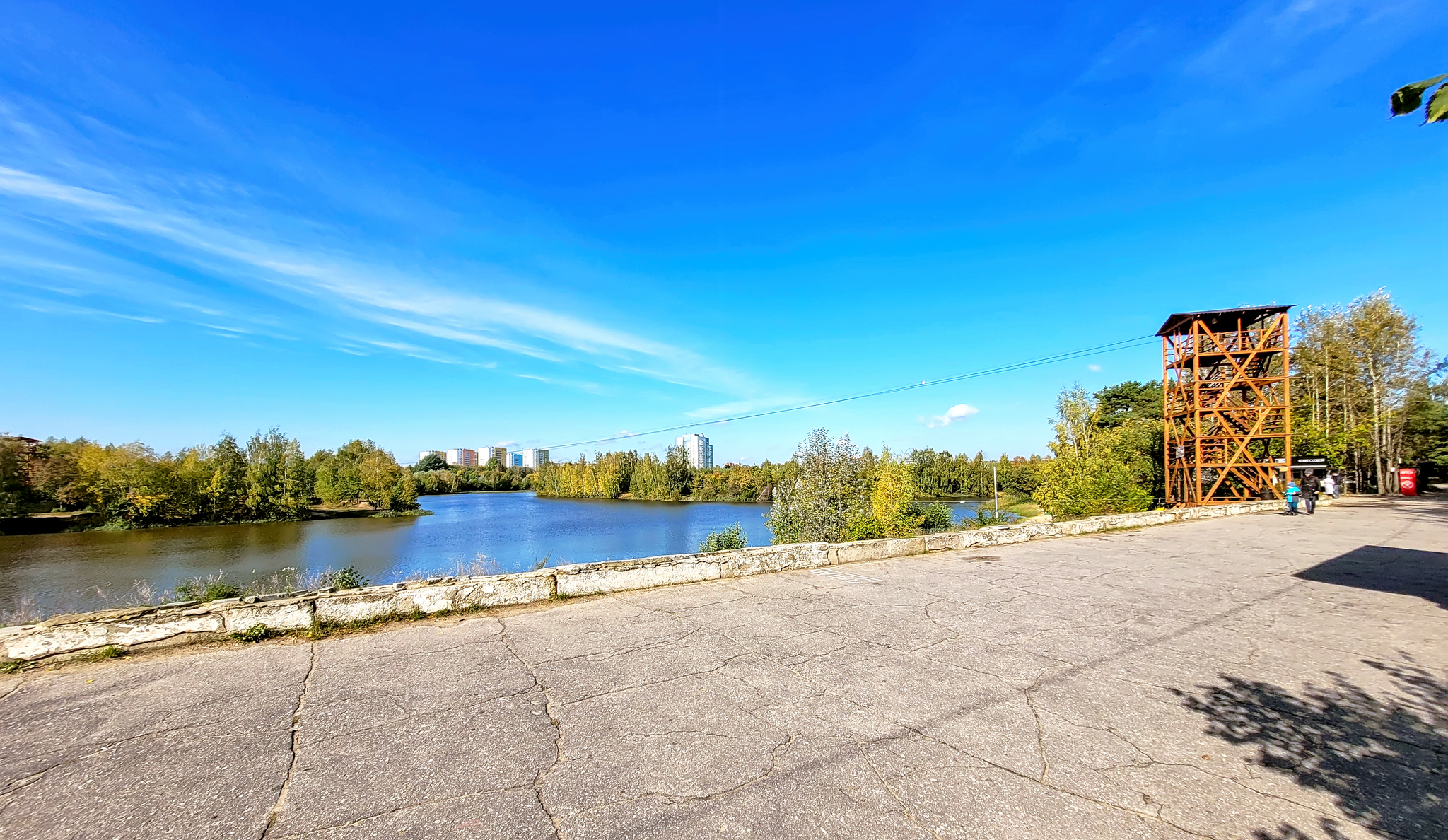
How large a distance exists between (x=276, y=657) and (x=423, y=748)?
2334mm

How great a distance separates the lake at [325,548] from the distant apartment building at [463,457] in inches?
4191

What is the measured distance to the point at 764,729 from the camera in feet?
10.2

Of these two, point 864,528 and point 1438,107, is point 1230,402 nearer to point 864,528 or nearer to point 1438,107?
point 864,528

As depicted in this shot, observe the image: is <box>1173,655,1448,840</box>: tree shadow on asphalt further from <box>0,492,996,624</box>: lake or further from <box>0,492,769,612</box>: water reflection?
<box>0,492,769,612</box>: water reflection

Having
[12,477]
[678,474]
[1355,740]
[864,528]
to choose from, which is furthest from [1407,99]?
[678,474]

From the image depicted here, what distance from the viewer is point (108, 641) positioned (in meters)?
4.23

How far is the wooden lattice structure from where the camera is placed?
20.3m

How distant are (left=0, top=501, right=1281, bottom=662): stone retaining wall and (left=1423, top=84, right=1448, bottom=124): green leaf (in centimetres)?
688

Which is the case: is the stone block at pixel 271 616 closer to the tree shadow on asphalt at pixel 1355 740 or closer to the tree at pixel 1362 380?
the tree shadow on asphalt at pixel 1355 740

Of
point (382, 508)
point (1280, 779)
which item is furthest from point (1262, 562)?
point (382, 508)

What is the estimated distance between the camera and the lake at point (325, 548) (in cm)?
2350

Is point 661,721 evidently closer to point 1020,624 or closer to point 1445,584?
point 1020,624

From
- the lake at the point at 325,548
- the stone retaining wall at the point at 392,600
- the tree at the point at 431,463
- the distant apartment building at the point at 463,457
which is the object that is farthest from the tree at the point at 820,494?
the distant apartment building at the point at 463,457

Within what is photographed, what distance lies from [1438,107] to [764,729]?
4.57 m
